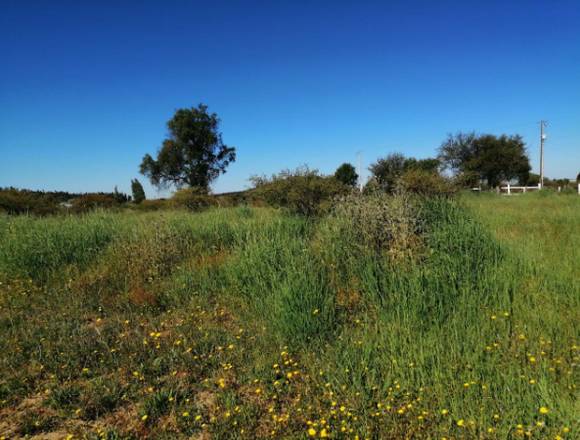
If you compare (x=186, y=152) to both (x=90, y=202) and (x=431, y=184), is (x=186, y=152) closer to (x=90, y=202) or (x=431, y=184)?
(x=90, y=202)

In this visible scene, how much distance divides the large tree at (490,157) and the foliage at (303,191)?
28.0 m

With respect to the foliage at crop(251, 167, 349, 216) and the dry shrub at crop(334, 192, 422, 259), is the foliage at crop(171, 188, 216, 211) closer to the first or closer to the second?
the foliage at crop(251, 167, 349, 216)

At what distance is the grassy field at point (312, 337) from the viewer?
221 centimetres

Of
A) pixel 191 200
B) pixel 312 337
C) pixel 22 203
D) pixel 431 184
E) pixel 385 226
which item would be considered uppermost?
pixel 22 203

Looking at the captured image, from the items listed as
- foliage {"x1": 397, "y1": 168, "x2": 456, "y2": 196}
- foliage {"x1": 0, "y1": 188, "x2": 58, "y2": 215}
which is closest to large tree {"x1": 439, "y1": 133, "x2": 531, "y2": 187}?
foliage {"x1": 397, "y1": 168, "x2": 456, "y2": 196}

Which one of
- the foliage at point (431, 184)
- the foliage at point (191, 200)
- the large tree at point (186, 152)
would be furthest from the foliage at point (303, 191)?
the large tree at point (186, 152)

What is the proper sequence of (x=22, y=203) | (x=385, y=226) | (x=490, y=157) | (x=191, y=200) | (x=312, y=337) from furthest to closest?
(x=490, y=157), (x=191, y=200), (x=22, y=203), (x=385, y=226), (x=312, y=337)

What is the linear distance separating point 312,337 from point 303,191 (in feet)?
24.7

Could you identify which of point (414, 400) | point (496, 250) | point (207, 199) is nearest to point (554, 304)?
point (496, 250)

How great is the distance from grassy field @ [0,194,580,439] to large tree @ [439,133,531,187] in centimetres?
3331

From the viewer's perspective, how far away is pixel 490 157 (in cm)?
3431

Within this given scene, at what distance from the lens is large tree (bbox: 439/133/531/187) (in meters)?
34.0

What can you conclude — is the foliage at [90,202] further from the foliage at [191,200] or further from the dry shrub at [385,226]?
the dry shrub at [385,226]

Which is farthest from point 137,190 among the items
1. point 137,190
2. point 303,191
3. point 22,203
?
point 303,191
